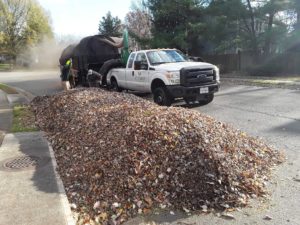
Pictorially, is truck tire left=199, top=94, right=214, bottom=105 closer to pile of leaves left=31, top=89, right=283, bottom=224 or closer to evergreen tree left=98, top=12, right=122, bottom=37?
pile of leaves left=31, top=89, right=283, bottom=224

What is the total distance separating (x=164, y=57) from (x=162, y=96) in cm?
192

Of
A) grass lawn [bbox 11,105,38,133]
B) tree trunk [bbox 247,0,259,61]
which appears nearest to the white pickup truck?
grass lawn [bbox 11,105,38,133]

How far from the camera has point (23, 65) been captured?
2418 inches

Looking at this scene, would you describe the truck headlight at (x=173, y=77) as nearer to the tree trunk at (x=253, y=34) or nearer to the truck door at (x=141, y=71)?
the truck door at (x=141, y=71)

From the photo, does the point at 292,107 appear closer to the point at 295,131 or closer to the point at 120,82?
the point at 295,131

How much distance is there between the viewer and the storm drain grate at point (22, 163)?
638 centimetres

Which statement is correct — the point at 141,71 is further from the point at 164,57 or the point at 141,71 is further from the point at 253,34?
the point at 253,34

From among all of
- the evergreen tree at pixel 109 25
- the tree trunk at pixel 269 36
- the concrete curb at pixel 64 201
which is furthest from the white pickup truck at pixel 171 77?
the evergreen tree at pixel 109 25

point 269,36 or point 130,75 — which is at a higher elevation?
point 269,36

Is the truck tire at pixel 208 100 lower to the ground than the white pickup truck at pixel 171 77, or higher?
lower

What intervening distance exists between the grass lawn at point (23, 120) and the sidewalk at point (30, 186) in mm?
1055

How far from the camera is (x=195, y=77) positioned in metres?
11.7

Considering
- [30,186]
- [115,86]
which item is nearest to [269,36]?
[115,86]

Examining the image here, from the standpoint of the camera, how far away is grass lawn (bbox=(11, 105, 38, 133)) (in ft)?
31.0
